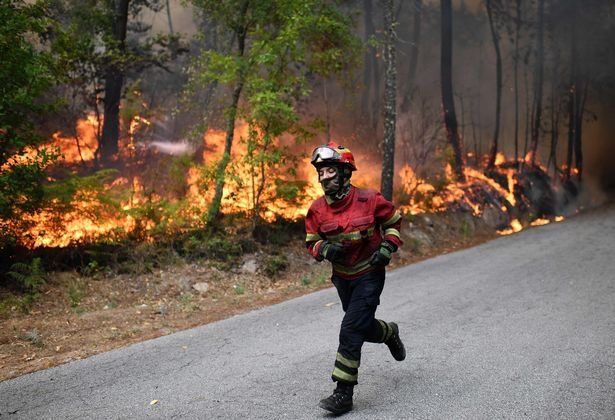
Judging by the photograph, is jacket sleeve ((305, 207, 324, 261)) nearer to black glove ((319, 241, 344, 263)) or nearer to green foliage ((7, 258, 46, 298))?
black glove ((319, 241, 344, 263))

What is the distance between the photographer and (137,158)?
14320 millimetres

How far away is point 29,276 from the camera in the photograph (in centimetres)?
819

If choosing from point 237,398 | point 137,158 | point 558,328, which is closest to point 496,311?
point 558,328

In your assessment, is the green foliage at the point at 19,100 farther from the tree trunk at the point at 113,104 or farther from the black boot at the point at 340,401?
the tree trunk at the point at 113,104

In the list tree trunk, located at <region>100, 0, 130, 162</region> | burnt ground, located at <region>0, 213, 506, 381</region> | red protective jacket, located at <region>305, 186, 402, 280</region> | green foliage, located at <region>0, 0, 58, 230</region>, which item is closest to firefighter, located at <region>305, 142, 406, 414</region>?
red protective jacket, located at <region>305, 186, 402, 280</region>

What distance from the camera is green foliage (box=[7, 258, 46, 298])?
8.01 m

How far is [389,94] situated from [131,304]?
8.40 m

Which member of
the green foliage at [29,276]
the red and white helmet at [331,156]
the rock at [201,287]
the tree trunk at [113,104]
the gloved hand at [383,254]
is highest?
the tree trunk at [113,104]

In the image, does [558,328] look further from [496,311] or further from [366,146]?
[366,146]

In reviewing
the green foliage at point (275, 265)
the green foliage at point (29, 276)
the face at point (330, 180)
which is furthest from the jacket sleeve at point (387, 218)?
the green foliage at point (275, 265)

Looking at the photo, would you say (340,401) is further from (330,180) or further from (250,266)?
(250,266)

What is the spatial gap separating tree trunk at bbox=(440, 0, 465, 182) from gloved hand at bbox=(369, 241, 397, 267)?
15.7m

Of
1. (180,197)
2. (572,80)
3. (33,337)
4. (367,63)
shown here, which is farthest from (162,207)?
(572,80)

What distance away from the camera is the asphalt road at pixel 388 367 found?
13.6 feet
